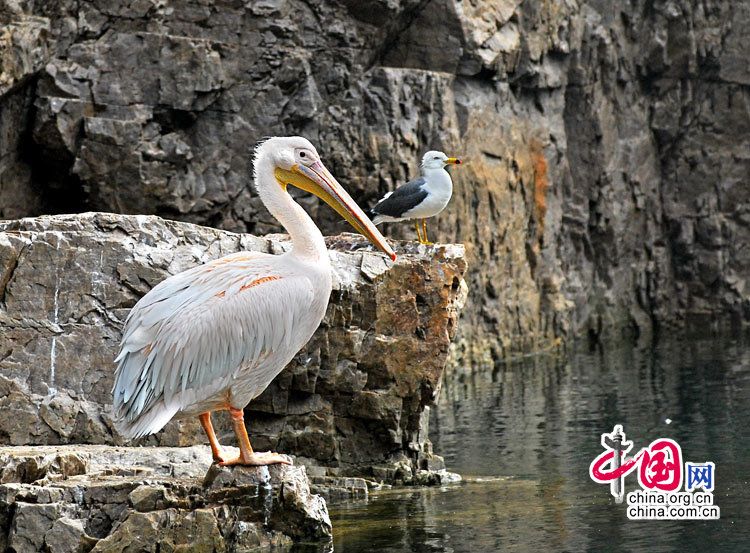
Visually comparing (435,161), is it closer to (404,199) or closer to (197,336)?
(404,199)

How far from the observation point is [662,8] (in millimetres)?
23812

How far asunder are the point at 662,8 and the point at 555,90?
3.22 m

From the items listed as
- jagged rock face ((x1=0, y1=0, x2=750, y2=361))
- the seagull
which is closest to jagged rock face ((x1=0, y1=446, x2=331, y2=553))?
the seagull

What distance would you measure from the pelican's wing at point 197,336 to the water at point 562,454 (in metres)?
1.39

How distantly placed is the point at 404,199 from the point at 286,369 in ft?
10.8

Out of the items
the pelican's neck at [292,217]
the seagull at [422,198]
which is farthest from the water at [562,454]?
the seagull at [422,198]

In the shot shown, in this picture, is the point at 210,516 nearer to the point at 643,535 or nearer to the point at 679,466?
the point at 643,535

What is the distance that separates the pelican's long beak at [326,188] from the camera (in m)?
8.11

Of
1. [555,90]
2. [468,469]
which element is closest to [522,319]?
[555,90]

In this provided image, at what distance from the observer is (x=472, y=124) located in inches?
788

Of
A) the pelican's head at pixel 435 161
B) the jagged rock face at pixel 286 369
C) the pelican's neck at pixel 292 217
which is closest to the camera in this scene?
the pelican's neck at pixel 292 217

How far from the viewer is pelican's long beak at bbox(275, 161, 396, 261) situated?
26.6ft

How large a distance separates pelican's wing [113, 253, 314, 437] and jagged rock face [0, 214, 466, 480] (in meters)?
2.21

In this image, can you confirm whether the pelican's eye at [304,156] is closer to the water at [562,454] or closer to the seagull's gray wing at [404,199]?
the water at [562,454]
